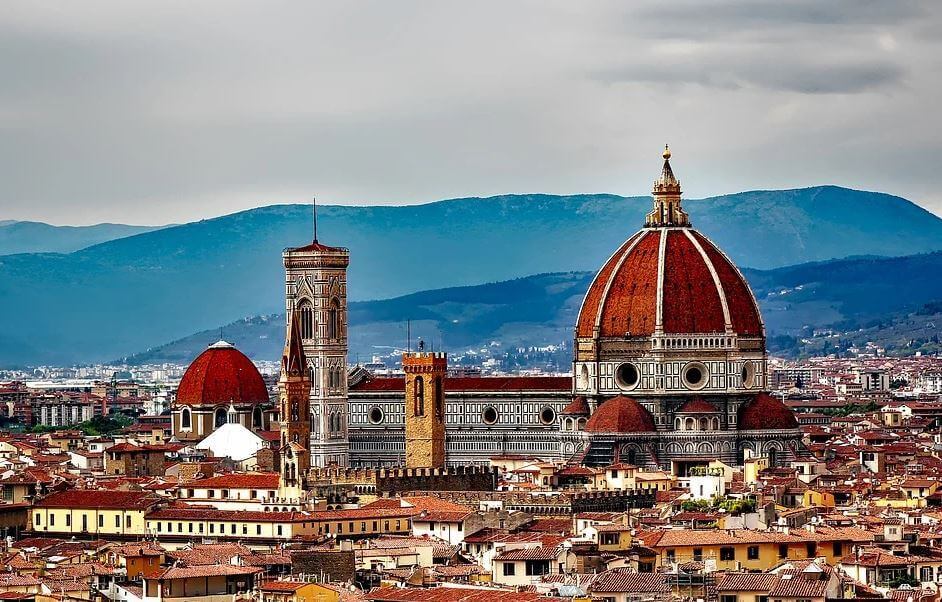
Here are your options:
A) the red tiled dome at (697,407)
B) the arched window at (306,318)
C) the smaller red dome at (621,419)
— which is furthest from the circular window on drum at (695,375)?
the arched window at (306,318)

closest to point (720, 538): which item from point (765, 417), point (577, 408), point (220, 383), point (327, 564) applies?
point (327, 564)

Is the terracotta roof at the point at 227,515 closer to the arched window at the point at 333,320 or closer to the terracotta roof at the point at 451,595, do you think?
the terracotta roof at the point at 451,595

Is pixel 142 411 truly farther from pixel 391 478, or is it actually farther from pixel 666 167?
pixel 391 478

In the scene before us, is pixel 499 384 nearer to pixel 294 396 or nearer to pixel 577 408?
pixel 577 408

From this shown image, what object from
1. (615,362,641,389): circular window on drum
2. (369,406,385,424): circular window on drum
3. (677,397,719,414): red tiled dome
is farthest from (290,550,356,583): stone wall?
(369,406,385,424): circular window on drum

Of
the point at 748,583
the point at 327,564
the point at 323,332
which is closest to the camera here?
the point at 748,583

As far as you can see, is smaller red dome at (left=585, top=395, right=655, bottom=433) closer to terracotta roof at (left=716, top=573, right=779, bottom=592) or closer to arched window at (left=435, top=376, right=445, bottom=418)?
arched window at (left=435, top=376, right=445, bottom=418)

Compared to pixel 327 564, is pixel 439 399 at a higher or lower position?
higher

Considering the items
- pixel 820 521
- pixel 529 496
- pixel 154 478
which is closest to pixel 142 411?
pixel 154 478
